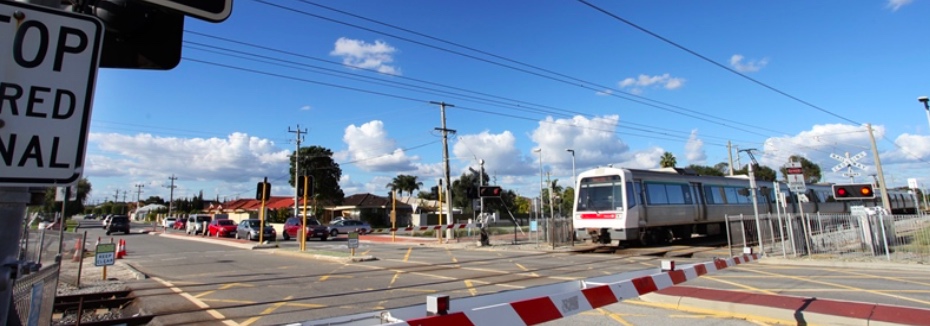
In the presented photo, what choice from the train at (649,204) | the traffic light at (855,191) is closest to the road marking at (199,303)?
the train at (649,204)

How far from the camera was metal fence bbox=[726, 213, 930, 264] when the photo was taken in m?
15.0

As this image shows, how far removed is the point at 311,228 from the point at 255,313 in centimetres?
2664

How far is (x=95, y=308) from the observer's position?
8531 mm

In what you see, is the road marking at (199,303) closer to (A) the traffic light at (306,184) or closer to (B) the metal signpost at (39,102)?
(B) the metal signpost at (39,102)

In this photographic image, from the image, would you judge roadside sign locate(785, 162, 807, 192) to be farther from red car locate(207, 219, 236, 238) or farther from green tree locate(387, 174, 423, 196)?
green tree locate(387, 174, 423, 196)

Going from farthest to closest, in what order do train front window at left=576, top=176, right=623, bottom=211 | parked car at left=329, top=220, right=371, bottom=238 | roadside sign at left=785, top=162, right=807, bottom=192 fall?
parked car at left=329, top=220, right=371, bottom=238 → train front window at left=576, top=176, right=623, bottom=211 → roadside sign at left=785, top=162, right=807, bottom=192

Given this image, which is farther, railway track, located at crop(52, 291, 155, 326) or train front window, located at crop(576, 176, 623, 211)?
train front window, located at crop(576, 176, 623, 211)

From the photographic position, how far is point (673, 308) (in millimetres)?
7301

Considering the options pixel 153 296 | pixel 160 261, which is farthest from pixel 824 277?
pixel 160 261

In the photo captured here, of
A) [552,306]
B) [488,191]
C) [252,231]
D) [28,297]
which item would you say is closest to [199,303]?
[28,297]

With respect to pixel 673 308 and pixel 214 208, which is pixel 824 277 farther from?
pixel 214 208

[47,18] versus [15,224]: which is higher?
[47,18]

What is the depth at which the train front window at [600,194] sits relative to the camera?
18.7m

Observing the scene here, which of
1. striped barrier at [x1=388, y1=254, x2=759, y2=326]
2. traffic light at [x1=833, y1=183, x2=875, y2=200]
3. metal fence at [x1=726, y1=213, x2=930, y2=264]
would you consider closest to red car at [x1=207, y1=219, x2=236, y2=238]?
metal fence at [x1=726, y1=213, x2=930, y2=264]
